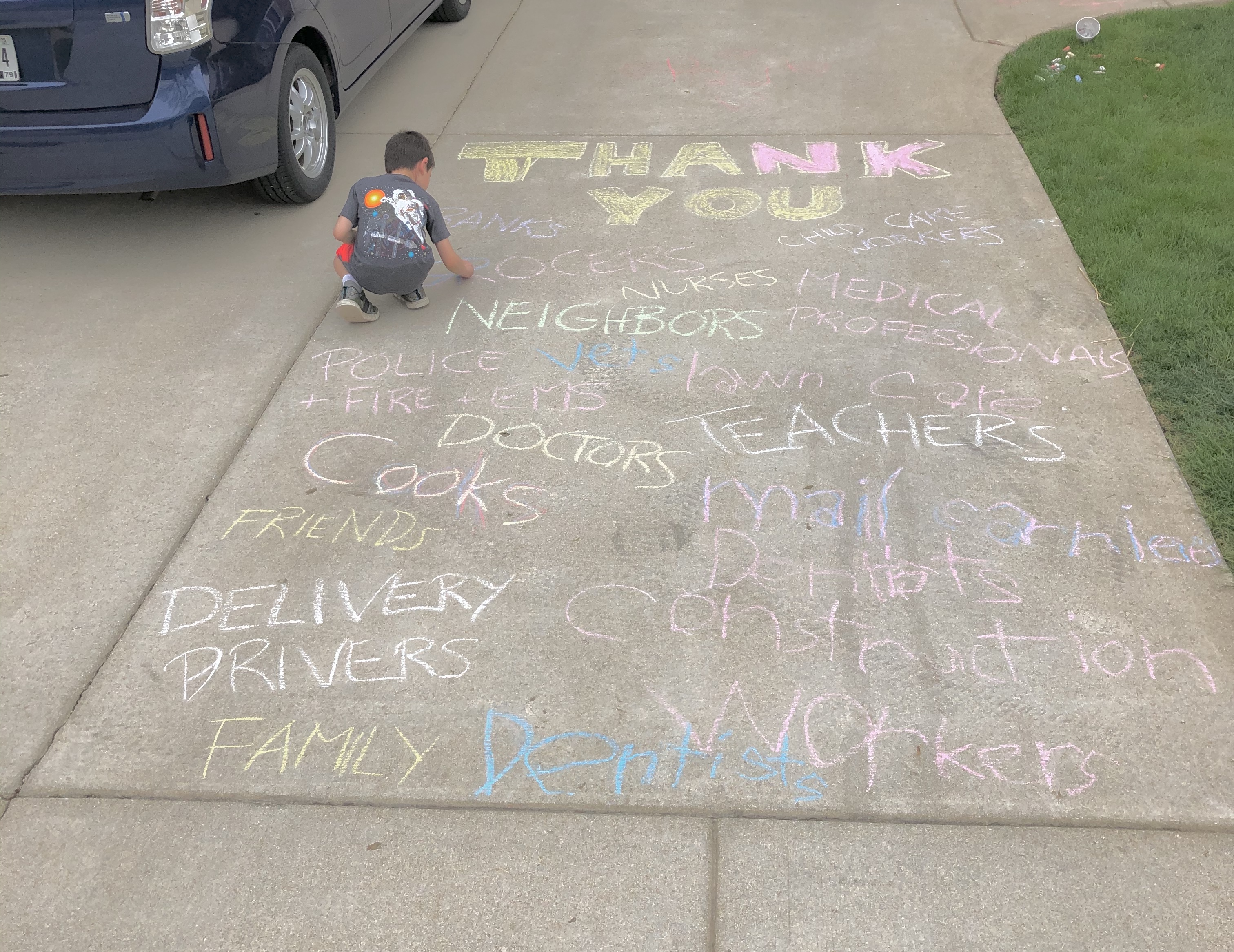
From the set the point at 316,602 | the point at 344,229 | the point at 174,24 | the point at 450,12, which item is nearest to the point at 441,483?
the point at 316,602

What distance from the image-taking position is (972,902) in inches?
85.0

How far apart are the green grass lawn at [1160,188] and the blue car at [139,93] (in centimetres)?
400

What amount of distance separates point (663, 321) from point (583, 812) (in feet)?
7.87

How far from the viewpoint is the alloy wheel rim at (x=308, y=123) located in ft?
16.9

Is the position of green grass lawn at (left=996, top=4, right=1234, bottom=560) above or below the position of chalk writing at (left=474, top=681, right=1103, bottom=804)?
above

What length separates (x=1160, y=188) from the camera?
496 cm

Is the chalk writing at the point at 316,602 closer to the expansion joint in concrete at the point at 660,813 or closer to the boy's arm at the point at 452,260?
the expansion joint in concrete at the point at 660,813

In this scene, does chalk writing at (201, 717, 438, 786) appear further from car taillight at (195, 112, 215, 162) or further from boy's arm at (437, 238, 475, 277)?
car taillight at (195, 112, 215, 162)

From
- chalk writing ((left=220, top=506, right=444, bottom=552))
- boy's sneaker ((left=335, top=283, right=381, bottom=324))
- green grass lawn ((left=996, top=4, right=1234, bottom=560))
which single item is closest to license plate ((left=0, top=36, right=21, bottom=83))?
boy's sneaker ((left=335, top=283, right=381, bottom=324))

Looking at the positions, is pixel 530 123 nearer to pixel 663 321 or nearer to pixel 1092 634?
pixel 663 321

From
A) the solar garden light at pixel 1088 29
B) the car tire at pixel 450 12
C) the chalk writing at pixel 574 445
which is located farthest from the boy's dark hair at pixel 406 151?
the solar garden light at pixel 1088 29

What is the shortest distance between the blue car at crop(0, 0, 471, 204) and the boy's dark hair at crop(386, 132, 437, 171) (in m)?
0.79

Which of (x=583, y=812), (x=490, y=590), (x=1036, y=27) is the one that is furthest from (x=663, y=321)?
(x=1036, y=27)

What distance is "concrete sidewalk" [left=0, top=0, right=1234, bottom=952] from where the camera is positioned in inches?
87.8
